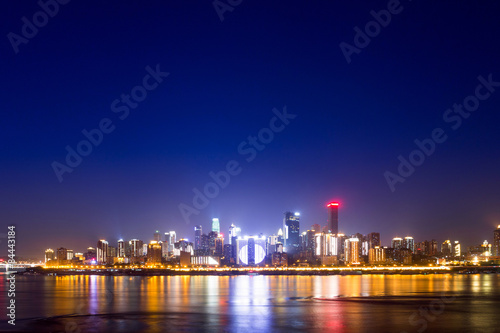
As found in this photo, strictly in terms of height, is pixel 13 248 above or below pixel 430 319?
above

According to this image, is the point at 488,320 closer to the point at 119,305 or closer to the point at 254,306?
the point at 254,306

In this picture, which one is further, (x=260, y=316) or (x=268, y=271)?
(x=268, y=271)

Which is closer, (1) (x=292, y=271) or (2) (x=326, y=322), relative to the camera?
(2) (x=326, y=322)

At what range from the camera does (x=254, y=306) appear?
4569 centimetres

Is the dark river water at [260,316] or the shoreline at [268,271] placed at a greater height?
the dark river water at [260,316]

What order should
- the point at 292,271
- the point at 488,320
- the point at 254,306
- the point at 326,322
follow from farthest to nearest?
the point at 292,271
the point at 254,306
the point at 488,320
the point at 326,322

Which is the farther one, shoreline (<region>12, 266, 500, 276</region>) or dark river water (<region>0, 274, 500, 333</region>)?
shoreline (<region>12, 266, 500, 276</region>)

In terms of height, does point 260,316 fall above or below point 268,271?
above

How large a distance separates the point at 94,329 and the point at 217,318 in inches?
355

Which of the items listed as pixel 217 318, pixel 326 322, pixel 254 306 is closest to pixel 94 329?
pixel 217 318

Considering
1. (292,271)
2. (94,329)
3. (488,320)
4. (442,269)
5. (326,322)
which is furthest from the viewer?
(442,269)

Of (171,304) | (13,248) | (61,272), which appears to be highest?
(13,248)

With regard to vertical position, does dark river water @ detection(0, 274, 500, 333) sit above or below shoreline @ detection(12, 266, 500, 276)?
above

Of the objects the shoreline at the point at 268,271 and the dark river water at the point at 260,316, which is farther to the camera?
the shoreline at the point at 268,271
